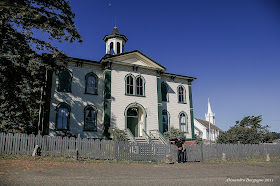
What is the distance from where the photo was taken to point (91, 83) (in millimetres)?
20266

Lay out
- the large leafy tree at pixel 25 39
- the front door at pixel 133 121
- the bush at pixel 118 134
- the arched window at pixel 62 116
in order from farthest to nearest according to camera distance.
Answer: the front door at pixel 133 121, the arched window at pixel 62 116, the bush at pixel 118 134, the large leafy tree at pixel 25 39

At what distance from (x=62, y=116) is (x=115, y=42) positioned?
9.85 metres

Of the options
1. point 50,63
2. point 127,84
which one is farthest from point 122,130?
point 50,63

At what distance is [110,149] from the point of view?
13.9 metres

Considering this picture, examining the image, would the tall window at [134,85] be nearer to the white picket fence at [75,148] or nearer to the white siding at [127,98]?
the white siding at [127,98]

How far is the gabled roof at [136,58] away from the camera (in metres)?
20.9

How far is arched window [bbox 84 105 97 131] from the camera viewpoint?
19.3m

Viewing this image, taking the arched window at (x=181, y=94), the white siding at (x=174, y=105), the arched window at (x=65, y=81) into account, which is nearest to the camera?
the arched window at (x=65, y=81)

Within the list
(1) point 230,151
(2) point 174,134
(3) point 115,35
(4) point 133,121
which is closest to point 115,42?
(3) point 115,35

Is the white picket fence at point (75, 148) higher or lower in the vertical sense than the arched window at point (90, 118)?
lower

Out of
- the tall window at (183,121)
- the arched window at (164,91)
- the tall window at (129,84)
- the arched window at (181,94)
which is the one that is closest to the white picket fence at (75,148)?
the tall window at (129,84)

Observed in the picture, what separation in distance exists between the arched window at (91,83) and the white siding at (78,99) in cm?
29

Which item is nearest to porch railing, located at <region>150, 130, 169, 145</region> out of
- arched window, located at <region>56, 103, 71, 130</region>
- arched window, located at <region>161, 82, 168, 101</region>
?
arched window, located at <region>161, 82, 168, 101</region>

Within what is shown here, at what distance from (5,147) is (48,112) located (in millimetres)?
4912
